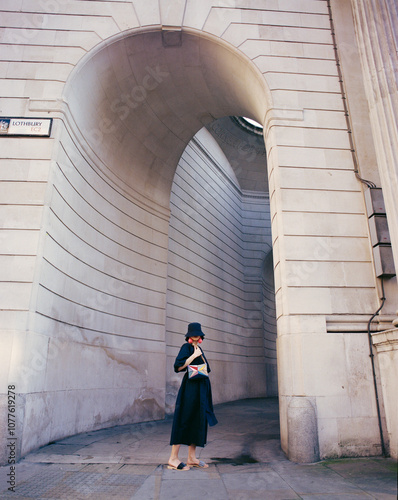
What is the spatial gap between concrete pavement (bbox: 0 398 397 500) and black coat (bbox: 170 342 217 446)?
0.43m

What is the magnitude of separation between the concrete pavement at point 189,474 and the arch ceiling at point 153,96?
6846 mm

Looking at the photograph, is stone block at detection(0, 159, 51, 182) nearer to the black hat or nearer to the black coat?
the black hat

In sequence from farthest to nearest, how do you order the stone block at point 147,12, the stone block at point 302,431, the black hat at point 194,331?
the stone block at point 147,12, the stone block at point 302,431, the black hat at point 194,331

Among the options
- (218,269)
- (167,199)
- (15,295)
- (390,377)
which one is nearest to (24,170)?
(15,295)

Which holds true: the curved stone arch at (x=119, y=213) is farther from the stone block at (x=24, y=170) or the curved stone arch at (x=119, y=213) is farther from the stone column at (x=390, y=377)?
the stone column at (x=390, y=377)

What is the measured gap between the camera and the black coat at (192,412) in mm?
5168

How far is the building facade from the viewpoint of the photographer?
6.37m

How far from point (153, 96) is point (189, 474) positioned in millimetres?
9219

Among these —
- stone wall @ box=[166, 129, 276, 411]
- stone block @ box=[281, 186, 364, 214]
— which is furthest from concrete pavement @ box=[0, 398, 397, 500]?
stone wall @ box=[166, 129, 276, 411]

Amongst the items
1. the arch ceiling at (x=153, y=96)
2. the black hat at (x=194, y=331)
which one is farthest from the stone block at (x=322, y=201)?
the black hat at (x=194, y=331)

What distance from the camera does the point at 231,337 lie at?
54.8 feet

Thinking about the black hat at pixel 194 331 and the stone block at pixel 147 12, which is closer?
the black hat at pixel 194 331

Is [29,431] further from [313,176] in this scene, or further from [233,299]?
[233,299]

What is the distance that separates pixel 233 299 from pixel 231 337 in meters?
1.84
